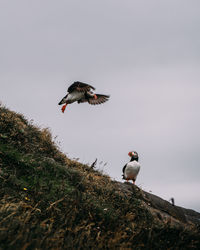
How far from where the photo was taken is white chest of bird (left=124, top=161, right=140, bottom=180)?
9828 mm

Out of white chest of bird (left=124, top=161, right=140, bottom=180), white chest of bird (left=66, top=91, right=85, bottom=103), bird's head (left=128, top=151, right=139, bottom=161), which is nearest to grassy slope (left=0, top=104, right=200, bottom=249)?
white chest of bird (left=124, top=161, right=140, bottom=180)

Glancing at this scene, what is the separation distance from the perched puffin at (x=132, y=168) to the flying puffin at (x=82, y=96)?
2969 millimetres

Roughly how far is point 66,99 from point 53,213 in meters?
8.31

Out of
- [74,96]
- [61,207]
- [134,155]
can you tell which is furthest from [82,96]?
[61,207]

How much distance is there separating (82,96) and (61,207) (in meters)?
7.83

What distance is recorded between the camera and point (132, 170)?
32.3 ft

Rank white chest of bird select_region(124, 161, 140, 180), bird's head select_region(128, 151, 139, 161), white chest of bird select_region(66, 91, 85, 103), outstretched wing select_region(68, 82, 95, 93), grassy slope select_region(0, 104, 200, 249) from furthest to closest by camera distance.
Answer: white chest of bird select_region(66, 91, 85, 103) → outstretched wing select_region(68, 82, 95, 93) → bird's head select_region(128, 151, 139, 161) → white chest of bird select_region(124, 161, 140, 180) → grassy slope select_region(0, 104, 200, 249)

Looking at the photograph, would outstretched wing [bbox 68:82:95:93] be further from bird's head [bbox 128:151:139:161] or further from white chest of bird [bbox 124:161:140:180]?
white chest of bird [bbox 124:161:140:180]

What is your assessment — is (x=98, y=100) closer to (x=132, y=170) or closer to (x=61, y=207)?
(x=132, y=170)

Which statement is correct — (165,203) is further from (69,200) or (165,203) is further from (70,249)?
(70,249)

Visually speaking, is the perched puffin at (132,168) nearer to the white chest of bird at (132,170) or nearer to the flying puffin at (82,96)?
the white chest of bird at (132,170)

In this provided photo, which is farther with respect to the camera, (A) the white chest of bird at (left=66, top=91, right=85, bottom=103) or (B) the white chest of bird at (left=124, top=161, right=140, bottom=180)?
(A) the white chest of bird at (left=66, top=91, right=85, bottom=103)

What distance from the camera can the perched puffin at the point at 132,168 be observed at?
9.84 metres

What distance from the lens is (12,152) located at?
645 centimetres
